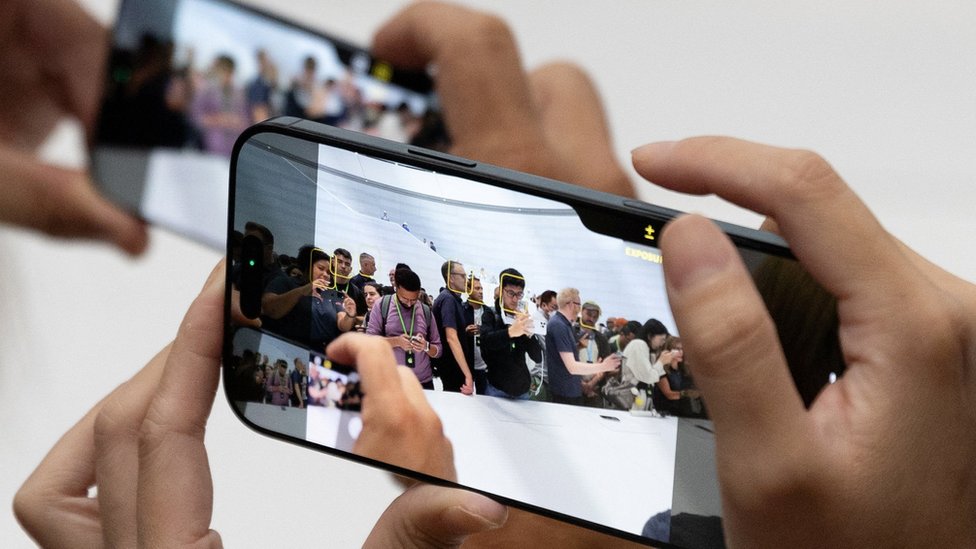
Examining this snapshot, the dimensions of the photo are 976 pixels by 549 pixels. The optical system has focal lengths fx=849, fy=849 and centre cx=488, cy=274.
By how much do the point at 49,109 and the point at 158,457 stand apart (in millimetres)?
632

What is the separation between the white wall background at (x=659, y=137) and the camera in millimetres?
722

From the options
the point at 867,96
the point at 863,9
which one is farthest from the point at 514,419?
the point at 863,9

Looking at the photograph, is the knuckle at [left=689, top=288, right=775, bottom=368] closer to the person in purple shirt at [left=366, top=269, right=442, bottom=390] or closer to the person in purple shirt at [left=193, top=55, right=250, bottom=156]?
the person in purple shirt at [left=366, top=269, right=442, bottom=390]

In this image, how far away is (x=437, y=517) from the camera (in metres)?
0.45

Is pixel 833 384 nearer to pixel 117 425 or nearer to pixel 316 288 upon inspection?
pixel 316 288

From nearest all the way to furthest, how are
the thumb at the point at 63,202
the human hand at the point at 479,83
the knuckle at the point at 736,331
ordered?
the knuckle at the point at 736,331 < the human hand at the point at 479,83 < the thumb at the point at 63,202

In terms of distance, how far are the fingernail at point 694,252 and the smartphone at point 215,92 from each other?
43 centimetres

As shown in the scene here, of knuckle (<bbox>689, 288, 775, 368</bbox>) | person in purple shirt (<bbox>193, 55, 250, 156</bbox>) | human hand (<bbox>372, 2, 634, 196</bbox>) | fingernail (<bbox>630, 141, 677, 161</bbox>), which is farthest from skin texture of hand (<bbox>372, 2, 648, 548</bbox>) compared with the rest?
knuckle (<bbox>689, 288, 775, 368</bbox>)

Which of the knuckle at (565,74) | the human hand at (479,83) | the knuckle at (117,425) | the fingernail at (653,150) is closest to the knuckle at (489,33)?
the human hand at (479,83)

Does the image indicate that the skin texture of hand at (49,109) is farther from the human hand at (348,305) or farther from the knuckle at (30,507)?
the human hand at (348,305)

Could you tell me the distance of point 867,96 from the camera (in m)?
0.92

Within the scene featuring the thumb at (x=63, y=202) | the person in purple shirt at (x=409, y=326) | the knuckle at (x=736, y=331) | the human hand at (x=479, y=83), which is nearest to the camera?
the knuckle at (x=736, y=331)

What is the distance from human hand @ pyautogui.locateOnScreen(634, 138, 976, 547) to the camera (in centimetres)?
36

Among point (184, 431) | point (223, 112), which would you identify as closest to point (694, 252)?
point (184, 431)
